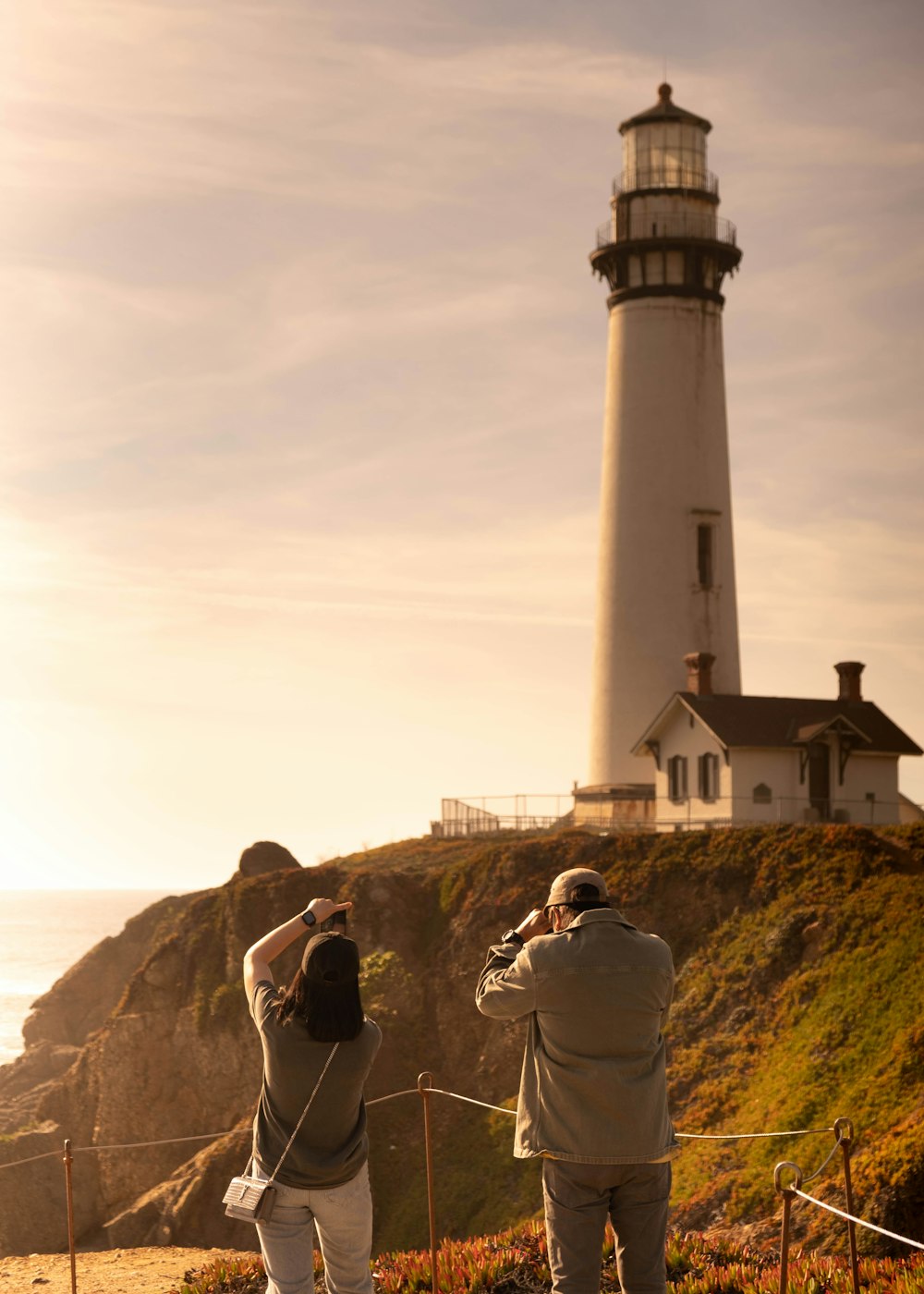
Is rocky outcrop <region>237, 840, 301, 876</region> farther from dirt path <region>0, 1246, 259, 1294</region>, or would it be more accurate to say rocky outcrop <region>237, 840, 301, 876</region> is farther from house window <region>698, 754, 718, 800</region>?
dirt path <region>0, 1246, 259, 1294</region>

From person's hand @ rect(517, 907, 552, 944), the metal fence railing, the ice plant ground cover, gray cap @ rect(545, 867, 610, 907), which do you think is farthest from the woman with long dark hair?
the metal fence railing

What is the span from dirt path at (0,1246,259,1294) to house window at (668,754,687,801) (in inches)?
795

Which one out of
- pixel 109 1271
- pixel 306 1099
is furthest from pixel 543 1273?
pixel 109 1271

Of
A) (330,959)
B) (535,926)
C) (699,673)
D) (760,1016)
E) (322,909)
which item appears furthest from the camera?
(699,673)

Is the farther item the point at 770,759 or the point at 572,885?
the point at 770,759

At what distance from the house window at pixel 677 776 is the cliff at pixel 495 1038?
4755 mm

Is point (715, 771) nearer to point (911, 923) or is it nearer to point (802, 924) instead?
point (802, 924)

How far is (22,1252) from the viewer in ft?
103

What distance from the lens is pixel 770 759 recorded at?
3694cm

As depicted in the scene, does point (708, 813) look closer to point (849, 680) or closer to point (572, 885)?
Answer: point (849, 680)

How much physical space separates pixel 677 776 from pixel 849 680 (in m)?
6.21

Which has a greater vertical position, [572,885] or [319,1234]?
[572,885]

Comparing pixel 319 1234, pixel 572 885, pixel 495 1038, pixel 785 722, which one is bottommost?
pixel 495 1038

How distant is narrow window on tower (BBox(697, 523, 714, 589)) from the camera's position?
41.3 meters
